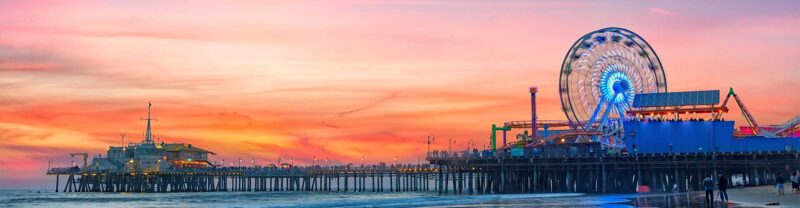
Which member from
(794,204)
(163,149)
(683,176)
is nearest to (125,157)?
(163,149)

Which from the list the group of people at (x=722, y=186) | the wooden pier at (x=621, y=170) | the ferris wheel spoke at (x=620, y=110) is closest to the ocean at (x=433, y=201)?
the group of people at (x=722, y=186)

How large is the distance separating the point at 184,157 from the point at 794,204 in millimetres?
136234

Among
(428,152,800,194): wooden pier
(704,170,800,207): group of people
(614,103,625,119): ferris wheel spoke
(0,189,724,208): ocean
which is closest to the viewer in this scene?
(704,170,800,207): group of people

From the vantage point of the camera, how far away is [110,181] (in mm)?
144375

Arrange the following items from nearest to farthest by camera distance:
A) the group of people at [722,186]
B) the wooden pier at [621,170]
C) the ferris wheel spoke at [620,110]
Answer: the group of people at [722,186]
the wooden pier at [621,170]
the ferris wheel spoke at [620,110]

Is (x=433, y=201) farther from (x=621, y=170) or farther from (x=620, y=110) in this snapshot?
(x=620, y=110)

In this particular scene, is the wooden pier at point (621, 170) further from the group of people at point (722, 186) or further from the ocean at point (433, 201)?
the group of people at point (722, 186)

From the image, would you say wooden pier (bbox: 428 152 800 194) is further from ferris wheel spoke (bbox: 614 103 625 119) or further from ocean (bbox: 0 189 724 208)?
ferris wheel spoke (bbox: 614 103 625 119)

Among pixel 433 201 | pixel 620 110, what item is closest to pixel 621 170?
pixel 620 110

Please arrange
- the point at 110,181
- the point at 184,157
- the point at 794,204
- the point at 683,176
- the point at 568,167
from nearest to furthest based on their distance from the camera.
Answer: the point at 794,204
the point at 683,176
the point at 568,167
the point at 110,181
the point at 184,157

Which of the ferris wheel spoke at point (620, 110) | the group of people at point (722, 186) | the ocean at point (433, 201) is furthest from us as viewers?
the ferris wheel spoke at point (620, 110)

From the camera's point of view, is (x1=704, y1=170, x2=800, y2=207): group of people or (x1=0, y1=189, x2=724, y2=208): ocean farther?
(x1=0, y1=189, x2=724, y2=208): ocean

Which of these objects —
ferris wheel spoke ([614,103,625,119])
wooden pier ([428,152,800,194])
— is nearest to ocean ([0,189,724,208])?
wooden pier ([428,152,800,194])

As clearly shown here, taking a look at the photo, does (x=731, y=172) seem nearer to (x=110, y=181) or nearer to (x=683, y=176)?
(x=683, y=176)
